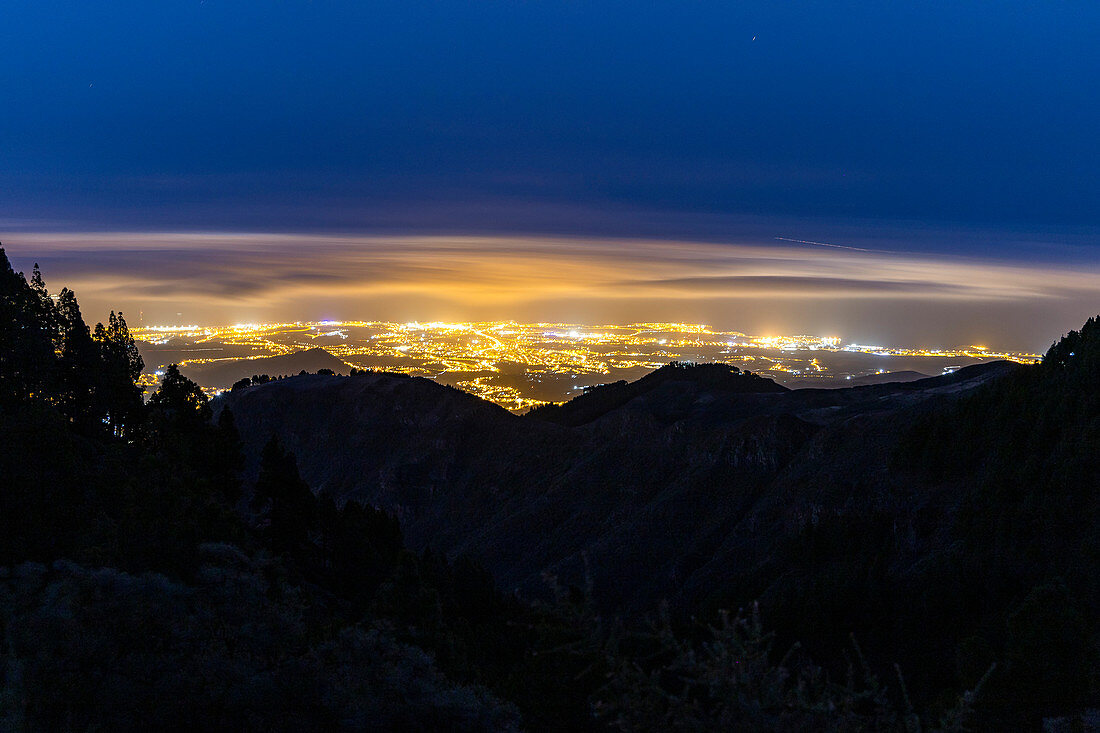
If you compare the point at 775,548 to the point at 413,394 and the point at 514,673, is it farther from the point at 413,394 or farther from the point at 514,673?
the point at 413,394

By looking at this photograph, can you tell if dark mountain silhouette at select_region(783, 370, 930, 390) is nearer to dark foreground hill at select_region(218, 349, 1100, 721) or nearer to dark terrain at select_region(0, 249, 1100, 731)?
dark terrain at select_region(0, 249, 1100, 731)

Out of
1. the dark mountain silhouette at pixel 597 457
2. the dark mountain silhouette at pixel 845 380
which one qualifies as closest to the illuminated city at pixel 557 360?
the dark mountain silhouette at pixel 845 380

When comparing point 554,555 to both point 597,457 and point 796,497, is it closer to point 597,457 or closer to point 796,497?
point 597,457

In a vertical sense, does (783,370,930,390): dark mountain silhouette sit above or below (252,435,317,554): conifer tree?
above

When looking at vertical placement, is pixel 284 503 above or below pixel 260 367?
above

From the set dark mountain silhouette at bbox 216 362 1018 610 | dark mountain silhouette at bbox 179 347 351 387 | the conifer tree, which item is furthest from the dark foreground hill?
dark mountain silhouette at bbox 179 347 351 387

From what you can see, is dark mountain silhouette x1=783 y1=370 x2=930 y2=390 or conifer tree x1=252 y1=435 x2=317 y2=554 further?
dark mountain silhouette x1=783 y1=370 x2=930 y2=390

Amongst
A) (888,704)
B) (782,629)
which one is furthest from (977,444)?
(888,704)

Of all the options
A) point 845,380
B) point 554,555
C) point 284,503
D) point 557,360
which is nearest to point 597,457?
point 554,555
